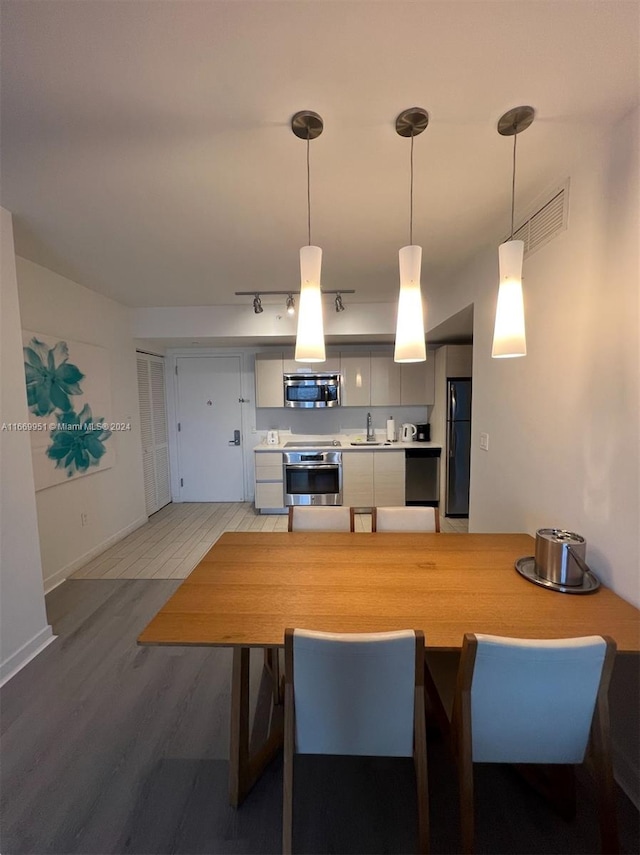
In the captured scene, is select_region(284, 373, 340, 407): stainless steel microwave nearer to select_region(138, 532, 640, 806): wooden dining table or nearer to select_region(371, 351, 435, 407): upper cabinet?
select_region(371, 351, 435, 407): upper cabinet

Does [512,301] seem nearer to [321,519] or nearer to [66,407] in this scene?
[321,519]

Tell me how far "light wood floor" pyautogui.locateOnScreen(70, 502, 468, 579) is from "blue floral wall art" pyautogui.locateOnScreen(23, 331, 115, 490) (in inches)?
34.9

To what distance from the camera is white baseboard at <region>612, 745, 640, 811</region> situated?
131 cm

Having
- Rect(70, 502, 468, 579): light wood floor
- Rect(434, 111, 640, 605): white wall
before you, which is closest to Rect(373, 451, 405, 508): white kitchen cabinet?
Rect(70, 502, 468, 579): light wood floor

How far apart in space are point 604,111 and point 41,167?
237cm

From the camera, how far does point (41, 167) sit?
1590mm

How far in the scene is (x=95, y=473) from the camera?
3.36 m

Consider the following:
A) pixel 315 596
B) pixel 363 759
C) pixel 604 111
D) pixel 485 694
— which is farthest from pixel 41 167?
pixel 363 759

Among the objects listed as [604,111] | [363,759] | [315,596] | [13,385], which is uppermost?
[604,111]

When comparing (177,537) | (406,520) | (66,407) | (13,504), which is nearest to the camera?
(13,504)

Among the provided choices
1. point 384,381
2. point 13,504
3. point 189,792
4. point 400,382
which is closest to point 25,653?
point 13,504

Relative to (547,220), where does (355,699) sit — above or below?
below

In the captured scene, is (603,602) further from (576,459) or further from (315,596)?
(315,596)

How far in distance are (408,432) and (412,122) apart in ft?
11.9
